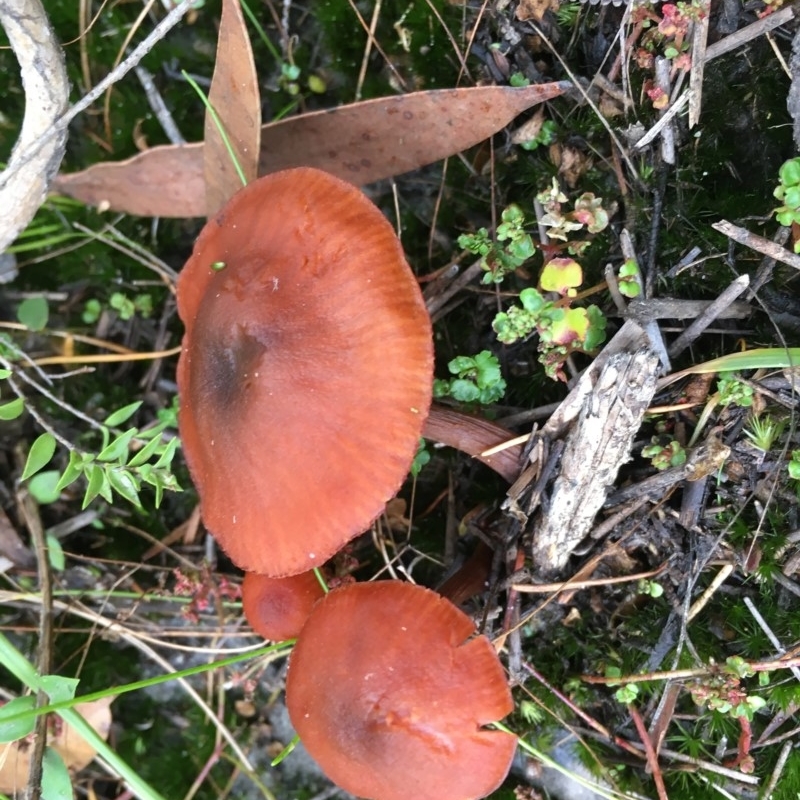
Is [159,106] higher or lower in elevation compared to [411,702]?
higher

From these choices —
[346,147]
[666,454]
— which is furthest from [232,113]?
[666,454]

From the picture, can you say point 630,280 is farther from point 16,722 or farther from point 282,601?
point 16,722

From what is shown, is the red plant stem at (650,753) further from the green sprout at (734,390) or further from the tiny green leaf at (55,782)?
the tiny green leaf at (55,782)

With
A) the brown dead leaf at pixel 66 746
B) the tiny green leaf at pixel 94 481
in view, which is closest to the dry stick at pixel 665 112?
the tiny green leaf at pixel 94 481

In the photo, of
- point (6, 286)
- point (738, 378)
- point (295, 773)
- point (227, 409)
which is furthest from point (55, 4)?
point (295, 773)

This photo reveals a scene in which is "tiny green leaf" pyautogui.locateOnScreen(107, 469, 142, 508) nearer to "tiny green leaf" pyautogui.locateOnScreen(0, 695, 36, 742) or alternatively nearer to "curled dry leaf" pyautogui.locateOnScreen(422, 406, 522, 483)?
"tiny green leaf" pyautogui.locateOnScreen(0, 695, 36, 742)

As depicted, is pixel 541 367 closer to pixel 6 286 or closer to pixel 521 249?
pixel 521 249

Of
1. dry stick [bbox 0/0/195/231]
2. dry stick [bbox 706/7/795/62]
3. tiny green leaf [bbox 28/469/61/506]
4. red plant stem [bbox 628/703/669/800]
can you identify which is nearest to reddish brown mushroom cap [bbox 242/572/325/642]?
tiny green leaf [bbox 28/469/61/506]
